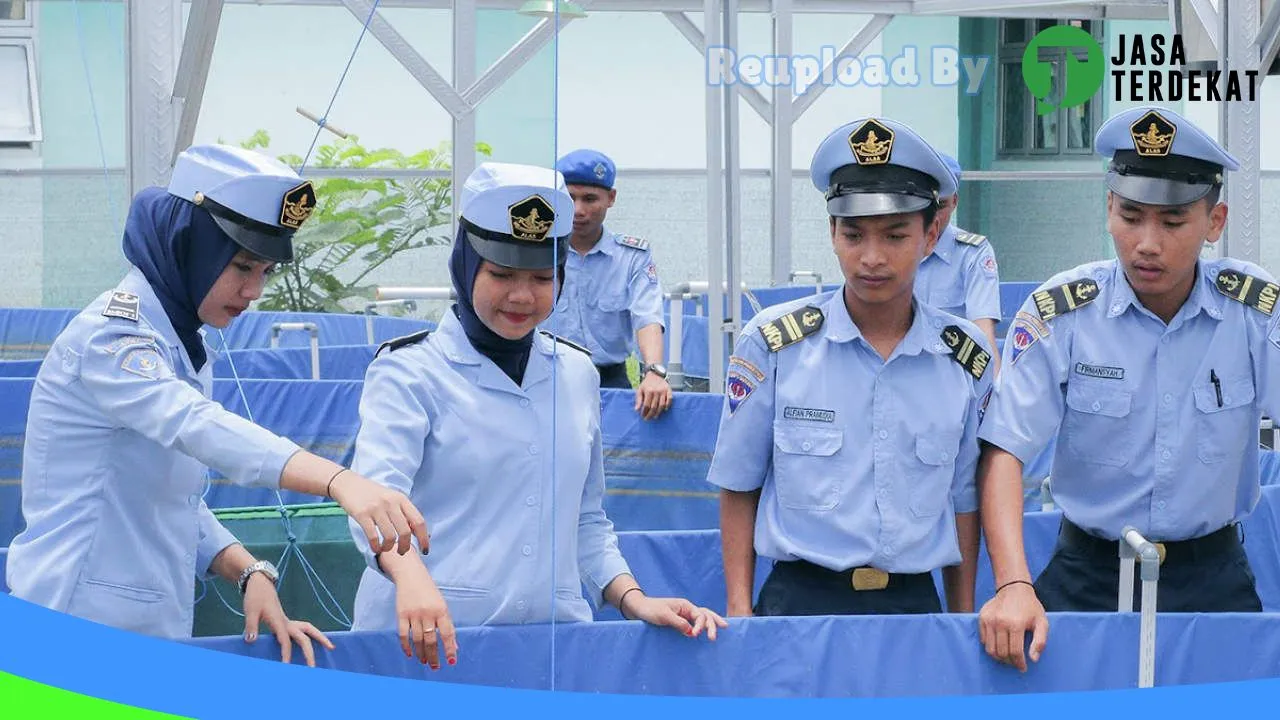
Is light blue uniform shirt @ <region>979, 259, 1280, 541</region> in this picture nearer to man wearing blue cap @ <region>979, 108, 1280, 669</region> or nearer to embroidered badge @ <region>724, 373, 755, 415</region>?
man wearing blue cap @ <region>979, 108, 1280, 669</region>

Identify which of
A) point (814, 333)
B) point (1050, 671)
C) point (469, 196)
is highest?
point (469, 196)

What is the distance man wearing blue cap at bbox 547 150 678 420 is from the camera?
17.1ft

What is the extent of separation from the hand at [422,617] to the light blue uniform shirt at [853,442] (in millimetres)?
707

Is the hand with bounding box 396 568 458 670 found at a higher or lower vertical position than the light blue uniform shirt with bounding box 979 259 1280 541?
lower

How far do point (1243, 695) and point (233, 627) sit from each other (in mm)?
2729

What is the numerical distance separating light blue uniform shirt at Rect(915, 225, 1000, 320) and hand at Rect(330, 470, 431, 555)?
4.21m

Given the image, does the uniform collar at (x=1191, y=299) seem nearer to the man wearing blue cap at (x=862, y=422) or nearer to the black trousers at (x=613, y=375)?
the man wearing blue cap at (x=862, y=422)

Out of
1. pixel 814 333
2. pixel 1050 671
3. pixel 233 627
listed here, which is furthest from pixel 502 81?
pixel 233 627

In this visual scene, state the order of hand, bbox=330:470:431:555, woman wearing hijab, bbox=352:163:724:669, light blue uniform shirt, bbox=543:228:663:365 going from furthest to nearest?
light blue uniform shirt, bbox=543:228:663:365 → woman wearing hijab, bbox=352:163:724:669 → hand, bbox=330:470:431:555

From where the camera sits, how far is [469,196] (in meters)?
2.28

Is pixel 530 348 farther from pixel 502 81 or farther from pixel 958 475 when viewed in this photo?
pixel 958 475

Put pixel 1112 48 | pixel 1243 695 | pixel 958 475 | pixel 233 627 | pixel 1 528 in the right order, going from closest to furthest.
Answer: pixel 1243 695
pixel 958 475
pixel 233 627
pixel 1 528
pixel 1112 48

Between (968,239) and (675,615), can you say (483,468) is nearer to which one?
(675,615)

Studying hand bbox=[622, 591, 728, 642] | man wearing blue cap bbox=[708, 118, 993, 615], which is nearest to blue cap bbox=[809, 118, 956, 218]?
man wearing blue cap bbox=[708, 118, 993, 615]
